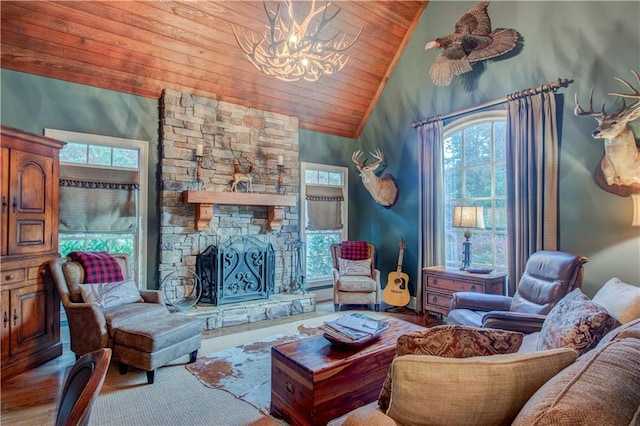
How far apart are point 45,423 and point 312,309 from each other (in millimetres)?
3172

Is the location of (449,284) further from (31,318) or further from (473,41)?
(31,318)

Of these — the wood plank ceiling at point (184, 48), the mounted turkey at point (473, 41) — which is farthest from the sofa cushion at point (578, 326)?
the wood plank ceiling at point (184, 48)

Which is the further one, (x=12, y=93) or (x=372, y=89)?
(x=372, y=89)

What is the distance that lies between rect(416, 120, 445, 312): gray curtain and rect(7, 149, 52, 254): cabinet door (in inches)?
169

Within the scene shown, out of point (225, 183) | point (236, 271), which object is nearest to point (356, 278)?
point (236, 271)

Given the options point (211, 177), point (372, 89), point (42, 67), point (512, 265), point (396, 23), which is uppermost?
point (396, 23)

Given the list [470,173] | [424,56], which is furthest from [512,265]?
[424,56]

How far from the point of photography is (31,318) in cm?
300

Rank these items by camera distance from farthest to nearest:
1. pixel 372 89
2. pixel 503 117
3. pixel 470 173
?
1. pixel 372 89
2. pixel 470 173
3. pixel 503 117

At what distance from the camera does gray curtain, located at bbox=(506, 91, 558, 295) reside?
3.56 m

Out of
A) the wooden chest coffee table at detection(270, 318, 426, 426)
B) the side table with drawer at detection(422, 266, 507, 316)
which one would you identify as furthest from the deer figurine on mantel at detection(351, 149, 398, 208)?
the wooden chest coffee table at detection(270, 318, 426, 426)

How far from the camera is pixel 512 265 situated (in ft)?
12.6

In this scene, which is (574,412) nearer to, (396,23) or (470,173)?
(470,173)

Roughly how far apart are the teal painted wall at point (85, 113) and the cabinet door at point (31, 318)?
1.21 meters
